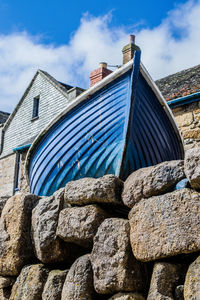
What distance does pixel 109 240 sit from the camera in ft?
8.68

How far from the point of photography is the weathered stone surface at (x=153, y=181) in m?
2.49

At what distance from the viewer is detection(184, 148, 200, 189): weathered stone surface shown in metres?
2.28

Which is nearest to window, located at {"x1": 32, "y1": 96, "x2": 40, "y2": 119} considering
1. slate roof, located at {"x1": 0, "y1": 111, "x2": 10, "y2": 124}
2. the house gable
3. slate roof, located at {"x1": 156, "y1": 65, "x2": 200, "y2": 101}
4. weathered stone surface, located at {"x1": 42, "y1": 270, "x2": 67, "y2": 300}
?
the house gable

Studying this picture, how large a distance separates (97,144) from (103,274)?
5.49 ft

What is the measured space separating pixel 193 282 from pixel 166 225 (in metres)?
0.39

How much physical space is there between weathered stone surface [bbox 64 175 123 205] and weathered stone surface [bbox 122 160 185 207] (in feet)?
0.37

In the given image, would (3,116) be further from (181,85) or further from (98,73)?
(181,85)

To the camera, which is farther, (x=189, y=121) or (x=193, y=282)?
(x=189, y=121)

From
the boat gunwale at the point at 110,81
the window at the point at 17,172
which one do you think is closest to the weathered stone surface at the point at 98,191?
the boat gunwale at the point at 110,81

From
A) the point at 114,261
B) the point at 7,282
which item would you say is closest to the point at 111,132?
the point at 114,261

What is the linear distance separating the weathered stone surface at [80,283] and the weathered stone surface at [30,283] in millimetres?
330

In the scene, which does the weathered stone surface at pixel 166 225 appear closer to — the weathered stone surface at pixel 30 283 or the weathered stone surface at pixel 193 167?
the weathered stone surface at pixel 193 167

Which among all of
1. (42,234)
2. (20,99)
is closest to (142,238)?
(42,234)

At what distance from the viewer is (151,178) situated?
257cm
